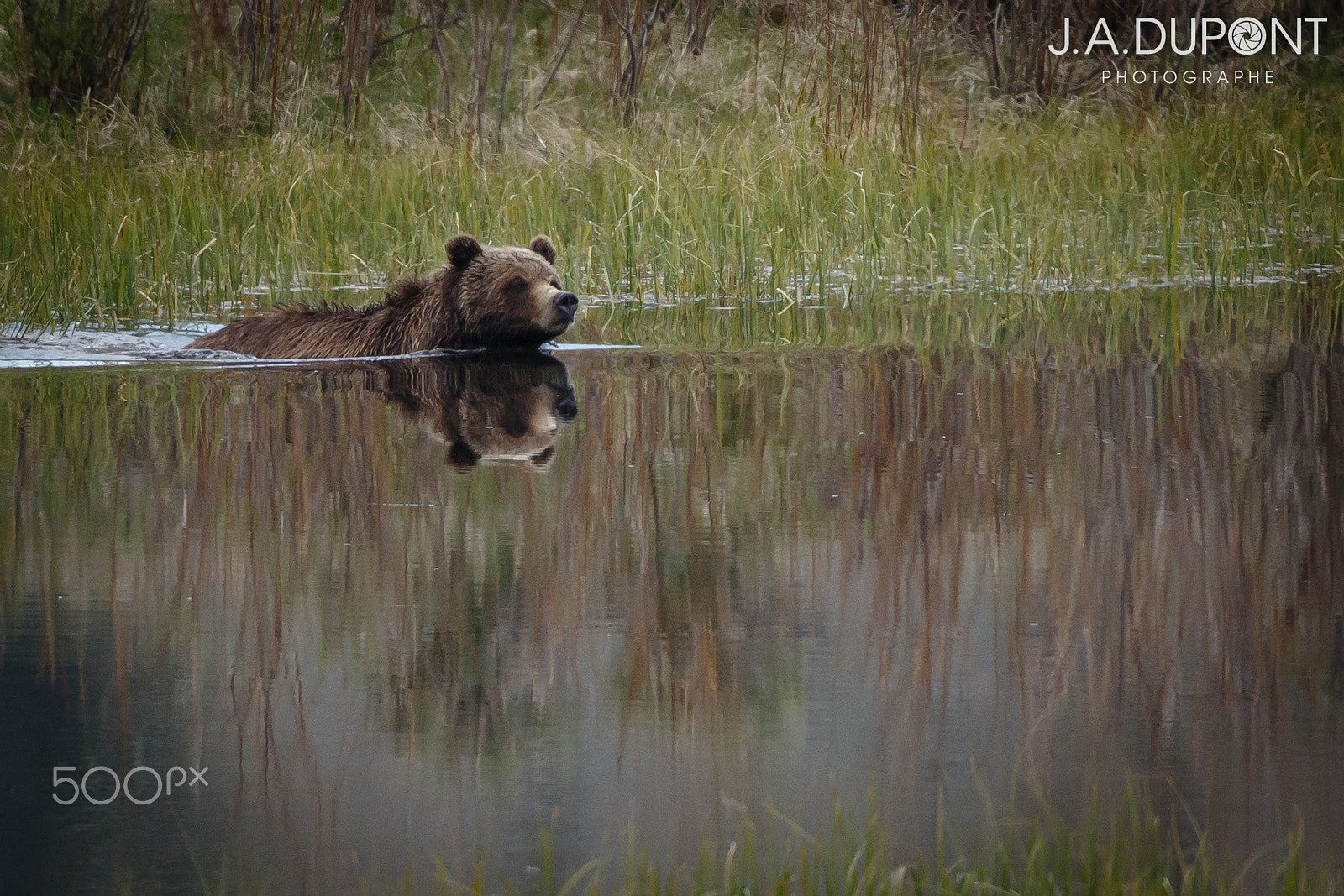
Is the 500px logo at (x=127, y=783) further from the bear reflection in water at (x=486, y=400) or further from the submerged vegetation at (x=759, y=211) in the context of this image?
the submerged vegetation at (x=759, y=211)

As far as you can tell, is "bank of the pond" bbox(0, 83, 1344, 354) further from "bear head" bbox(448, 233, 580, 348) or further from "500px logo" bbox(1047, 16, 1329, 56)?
"500px logo" bbox(1047, 16, 1329, 56)

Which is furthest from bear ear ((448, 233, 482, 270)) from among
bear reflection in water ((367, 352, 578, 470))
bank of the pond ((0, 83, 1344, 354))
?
bank of the pond ((0, 83, 1344, 354))

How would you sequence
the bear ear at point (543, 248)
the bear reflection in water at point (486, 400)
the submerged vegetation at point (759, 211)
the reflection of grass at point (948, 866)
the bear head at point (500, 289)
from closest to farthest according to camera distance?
the reflection of grass at point (948, 866) → the bear reflection in water at point (486, 400) → the bear head at point (500, 289) → the bear ear at point (543, 248) → the submerged vegetation at point (759, 211)

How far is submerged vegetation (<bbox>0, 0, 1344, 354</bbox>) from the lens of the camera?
1069 cm

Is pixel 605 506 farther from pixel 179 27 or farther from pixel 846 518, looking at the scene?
pixel 179 27

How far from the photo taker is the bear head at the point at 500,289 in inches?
374

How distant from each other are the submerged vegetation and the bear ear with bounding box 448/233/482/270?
41.0 inches

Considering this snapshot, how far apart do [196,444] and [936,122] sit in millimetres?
9017

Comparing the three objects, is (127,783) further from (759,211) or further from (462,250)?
(759,211)

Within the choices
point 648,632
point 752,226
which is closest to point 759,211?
point 752,226

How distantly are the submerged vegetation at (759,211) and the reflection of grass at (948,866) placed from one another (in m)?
6.09

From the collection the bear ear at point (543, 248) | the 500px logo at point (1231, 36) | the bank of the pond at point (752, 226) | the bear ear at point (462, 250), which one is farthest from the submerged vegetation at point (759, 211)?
the 500px logo at point (1231, 36)

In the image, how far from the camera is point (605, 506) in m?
5.43

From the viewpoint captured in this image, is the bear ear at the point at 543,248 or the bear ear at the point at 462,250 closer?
the bear ear at the point at 462,250
